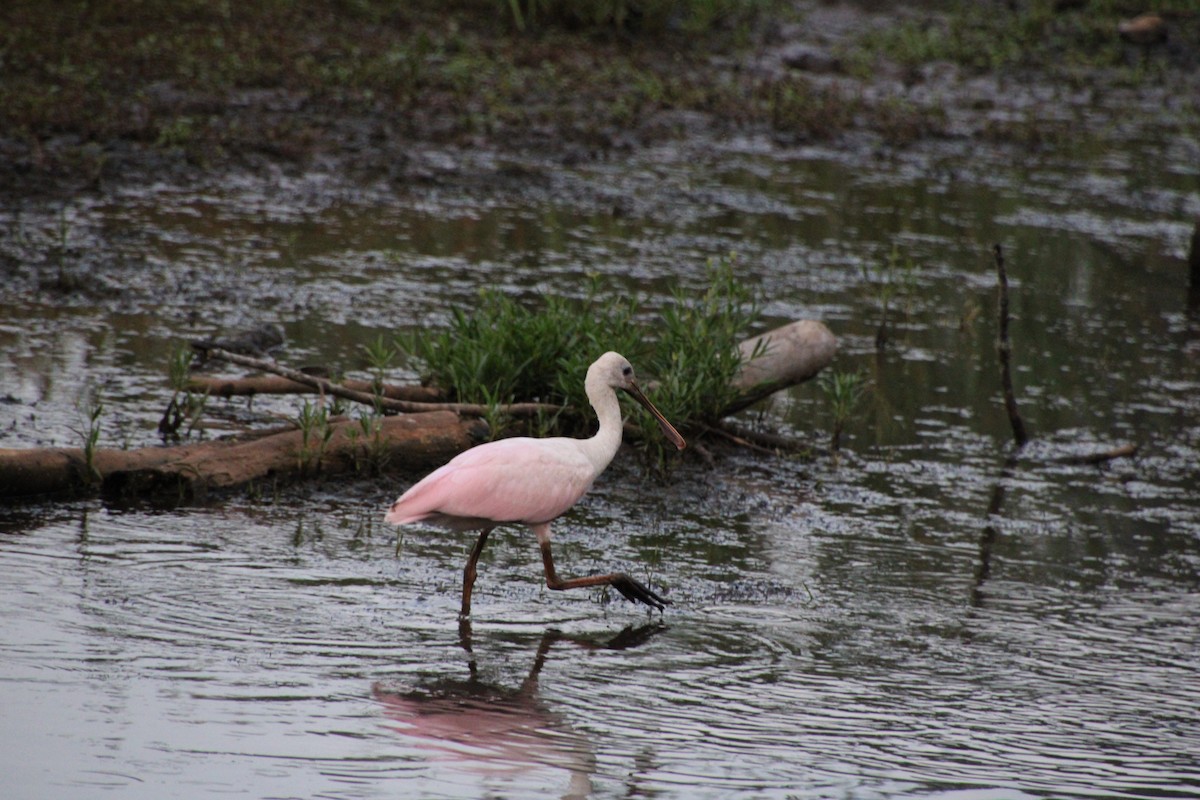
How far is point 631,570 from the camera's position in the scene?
7.67 meters

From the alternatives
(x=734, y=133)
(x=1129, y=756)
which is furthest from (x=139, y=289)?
(x=734, y=133)

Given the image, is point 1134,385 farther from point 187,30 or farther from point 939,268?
point 187,30

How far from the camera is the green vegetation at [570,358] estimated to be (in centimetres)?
896

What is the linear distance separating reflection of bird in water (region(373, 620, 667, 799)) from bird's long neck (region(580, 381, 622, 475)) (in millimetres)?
1193

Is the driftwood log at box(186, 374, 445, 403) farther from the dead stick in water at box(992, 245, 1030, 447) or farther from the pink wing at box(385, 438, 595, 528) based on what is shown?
the dead stick in water at box(992, 245, 1030, 447)

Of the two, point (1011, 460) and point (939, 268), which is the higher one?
point (939, 268)

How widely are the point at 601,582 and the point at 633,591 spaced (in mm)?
152

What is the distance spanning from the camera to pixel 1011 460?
33.1 feet

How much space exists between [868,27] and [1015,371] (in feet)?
52.5

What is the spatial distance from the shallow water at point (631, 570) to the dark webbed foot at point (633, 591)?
110 millimetres

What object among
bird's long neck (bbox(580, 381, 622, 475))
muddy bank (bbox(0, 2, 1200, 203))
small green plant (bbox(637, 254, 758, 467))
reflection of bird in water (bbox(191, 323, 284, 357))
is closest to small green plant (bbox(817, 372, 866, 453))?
small green plant (bbox(637, 254, 758, 467))

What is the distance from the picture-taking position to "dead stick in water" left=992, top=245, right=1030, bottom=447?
385 inches

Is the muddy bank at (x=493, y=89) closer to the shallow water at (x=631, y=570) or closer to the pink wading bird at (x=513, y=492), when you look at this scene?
the shallow water at (x=631, y=570)

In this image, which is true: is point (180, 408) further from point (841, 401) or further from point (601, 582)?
point (841, 401)
